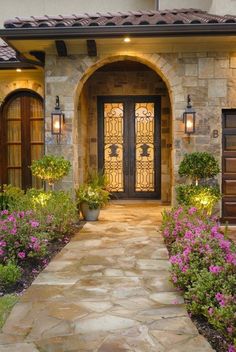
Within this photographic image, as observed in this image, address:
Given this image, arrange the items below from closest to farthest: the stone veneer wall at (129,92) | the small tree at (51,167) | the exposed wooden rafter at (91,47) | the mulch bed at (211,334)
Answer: the mulch bed at (211,334) < the exposed wooden rafter at (91,47) < the small tree at (51,167) < the stone veneer wall at (129,92)

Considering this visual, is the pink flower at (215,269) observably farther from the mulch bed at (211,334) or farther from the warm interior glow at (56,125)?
the warm interior glow at (56,125)

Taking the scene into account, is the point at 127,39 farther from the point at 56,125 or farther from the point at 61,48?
the point at 56,125

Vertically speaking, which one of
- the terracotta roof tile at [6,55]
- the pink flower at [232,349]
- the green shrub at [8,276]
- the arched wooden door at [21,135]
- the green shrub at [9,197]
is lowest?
the pink flower at [232,349]

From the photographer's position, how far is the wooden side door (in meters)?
8.03

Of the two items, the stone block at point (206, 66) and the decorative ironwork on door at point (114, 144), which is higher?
the stone block at point (206, 66)

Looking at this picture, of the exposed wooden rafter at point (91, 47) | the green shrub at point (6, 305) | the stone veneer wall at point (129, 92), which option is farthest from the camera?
the stone veneer wall at point (129, 92)

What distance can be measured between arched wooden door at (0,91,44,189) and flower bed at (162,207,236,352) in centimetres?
562

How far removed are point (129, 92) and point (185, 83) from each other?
3.16m

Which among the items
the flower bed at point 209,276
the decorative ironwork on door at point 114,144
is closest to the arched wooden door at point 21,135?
the decorative ironwork on door at point 114,144

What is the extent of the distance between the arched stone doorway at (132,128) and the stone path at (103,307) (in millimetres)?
4819

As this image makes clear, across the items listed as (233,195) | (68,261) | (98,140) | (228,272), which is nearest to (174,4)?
(98,140)

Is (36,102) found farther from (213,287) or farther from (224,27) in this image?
(213,287)

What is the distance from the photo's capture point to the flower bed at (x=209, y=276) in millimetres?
3135

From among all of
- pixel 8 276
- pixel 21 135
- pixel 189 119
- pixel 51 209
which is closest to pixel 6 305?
pixel 8 276
